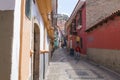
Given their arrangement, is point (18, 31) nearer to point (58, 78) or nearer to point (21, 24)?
point (21, 24)

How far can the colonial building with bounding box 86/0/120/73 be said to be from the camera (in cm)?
1289

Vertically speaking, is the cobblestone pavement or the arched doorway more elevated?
the arched doorway

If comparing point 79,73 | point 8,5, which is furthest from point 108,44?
point 8,5

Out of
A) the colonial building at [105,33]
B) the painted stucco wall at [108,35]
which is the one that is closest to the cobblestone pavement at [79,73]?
the colonial building at [105,33]

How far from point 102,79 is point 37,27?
4.71 metres

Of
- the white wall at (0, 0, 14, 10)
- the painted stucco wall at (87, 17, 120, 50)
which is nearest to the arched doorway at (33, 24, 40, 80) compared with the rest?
the white wall at (0, 0, 14, 10)

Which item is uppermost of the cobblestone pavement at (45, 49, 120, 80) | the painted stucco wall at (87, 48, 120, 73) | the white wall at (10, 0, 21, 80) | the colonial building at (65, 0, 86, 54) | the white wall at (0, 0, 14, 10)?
the colonial building at (65, 0, 86, 54)

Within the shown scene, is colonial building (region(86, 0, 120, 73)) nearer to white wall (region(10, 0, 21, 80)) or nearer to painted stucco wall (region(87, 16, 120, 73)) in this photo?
painted stucco wall (region(87, 16, 120, 73))

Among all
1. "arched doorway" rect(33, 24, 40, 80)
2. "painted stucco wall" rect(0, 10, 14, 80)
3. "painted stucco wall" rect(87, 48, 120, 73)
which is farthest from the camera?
"painted stucco wall" rect(87, 48, 120, 73)

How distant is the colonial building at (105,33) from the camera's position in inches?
508

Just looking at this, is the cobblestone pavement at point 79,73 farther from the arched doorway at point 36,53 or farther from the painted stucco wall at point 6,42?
the painted stucco wall at point 6,42

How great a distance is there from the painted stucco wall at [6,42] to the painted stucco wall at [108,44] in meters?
10.5

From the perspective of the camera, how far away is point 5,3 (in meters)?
2.55

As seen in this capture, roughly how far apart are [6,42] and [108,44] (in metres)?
12.6
